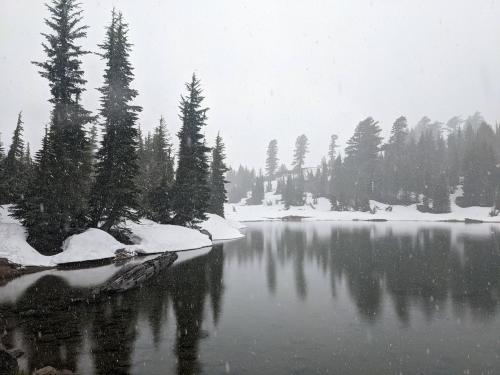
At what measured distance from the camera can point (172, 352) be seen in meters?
9.09

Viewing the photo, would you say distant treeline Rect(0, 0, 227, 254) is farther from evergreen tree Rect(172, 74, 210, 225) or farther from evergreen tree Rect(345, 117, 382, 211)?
evergreen tree Rect(345, 117, 382, 211)

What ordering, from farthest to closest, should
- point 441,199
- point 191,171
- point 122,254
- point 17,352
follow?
point 441,199 → point 191,171 → point 122,254 → point 17,352

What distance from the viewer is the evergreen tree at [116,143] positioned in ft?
87.7

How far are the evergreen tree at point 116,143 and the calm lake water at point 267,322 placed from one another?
6.95 meters

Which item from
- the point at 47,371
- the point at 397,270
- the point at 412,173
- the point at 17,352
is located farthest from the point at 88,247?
the point at 412,173

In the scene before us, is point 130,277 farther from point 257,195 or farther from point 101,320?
point 257,195

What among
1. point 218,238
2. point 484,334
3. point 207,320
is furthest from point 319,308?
point 218,238

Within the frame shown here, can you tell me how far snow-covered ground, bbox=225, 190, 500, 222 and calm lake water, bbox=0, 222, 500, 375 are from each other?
205 feet

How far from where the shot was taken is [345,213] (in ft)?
288

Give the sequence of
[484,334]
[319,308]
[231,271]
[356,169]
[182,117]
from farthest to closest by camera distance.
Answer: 1. [356,169]
2. [182,117]
3. [231,271]
4. [319,308]
5. [484,334]

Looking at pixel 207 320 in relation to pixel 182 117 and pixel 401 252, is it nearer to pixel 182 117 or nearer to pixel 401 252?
pixel 401 252

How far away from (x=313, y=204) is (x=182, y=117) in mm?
70296

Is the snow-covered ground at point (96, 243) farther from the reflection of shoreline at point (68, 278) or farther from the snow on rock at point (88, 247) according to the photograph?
Result: the reflection of shoreline at point (68, 278)

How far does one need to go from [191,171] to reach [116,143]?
1001 cm
